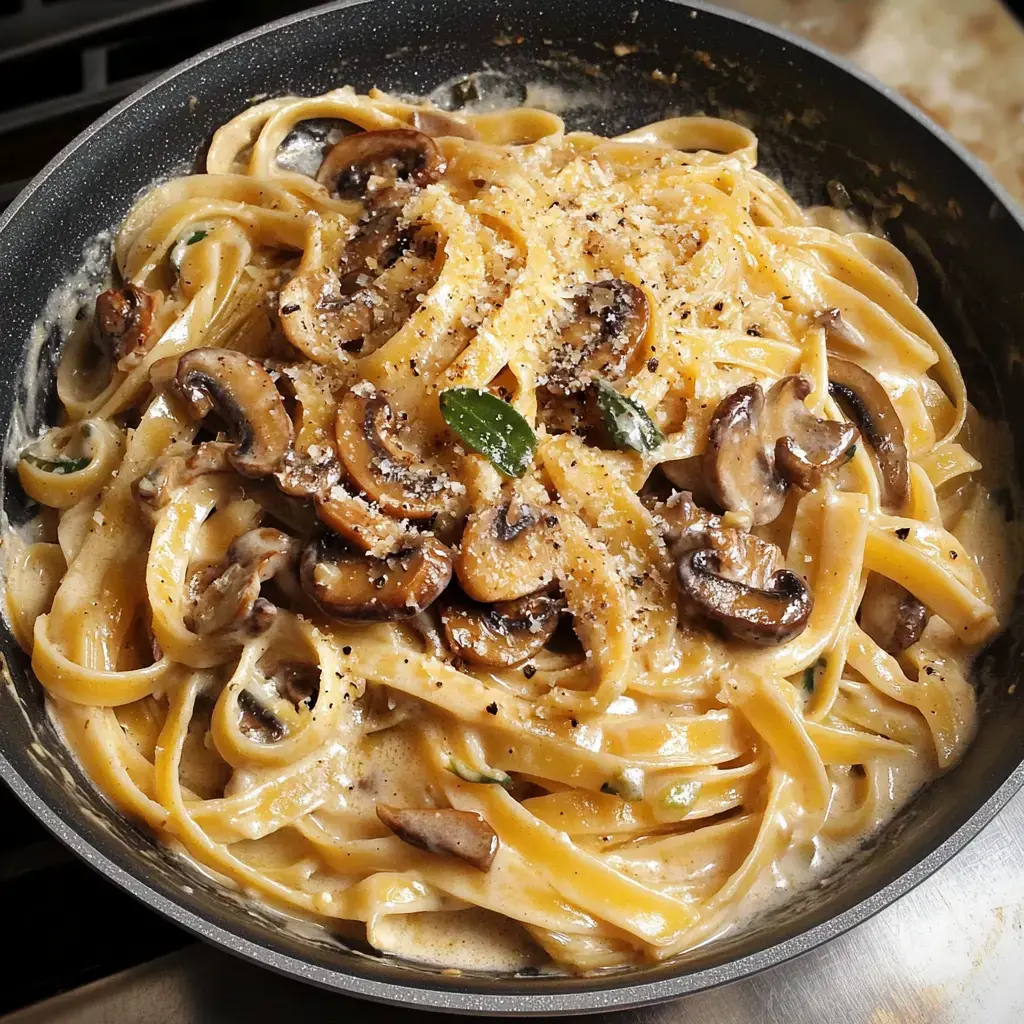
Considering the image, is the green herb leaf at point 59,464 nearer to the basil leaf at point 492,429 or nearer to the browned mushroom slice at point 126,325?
the browned mushroom slice at point 126,325

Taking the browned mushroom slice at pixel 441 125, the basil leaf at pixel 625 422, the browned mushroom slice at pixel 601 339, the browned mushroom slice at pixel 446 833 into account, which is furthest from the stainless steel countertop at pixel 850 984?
the browned mushroom slice at pixel 441 125

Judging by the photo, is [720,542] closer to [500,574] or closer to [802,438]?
[802,438]

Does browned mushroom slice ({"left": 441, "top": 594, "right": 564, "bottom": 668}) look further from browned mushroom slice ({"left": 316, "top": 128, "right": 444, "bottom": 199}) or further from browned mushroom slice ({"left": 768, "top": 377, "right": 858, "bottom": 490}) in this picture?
browned mushroom slice ({"left": 316, "top": 128, "right": 444, "bottom": 199})

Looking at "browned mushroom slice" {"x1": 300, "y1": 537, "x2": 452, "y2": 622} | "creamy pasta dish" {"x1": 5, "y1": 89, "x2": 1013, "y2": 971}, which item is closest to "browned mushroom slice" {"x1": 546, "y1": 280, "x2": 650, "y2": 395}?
"creamy pasta dish" {"x1": 5, "y1": 89, "x2": 1013, "y2": 971}

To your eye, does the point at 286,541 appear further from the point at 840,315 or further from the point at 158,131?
the point at 840,315

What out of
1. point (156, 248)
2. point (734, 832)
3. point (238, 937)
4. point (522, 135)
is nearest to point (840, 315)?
point (522, 135)

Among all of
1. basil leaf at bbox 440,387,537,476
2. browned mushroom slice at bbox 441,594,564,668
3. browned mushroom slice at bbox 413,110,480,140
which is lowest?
browned mushroom slice at bbox 441,594,564,668
